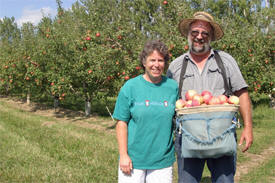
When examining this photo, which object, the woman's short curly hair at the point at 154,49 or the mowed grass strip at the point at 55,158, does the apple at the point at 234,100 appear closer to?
the woman's short curly hair at the point at 154,49

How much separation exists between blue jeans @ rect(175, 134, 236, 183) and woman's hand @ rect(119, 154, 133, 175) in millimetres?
488

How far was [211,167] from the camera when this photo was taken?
8.02ft

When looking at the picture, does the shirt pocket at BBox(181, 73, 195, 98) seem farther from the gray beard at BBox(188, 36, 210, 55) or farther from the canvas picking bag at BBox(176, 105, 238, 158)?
the canvas picking bag at BBox(176, 105, 238, 158)

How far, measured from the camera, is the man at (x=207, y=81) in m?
2.39

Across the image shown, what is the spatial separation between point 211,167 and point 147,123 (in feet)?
2.36

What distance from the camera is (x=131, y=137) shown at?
228cm

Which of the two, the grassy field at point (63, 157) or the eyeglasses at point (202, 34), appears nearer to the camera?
the eyeglasses at point (202, 34)

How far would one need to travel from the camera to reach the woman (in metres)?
2.21

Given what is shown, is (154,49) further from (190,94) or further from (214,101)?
(214,101)

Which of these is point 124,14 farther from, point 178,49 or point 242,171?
point 242,171

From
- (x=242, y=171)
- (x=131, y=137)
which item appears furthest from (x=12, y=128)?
(x=131, y=137)

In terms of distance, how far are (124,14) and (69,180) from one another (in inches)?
205

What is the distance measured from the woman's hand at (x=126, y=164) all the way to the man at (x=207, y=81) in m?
0.49

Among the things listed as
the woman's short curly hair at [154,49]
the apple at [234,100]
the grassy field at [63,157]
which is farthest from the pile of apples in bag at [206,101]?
the grassy field at [63,157]
